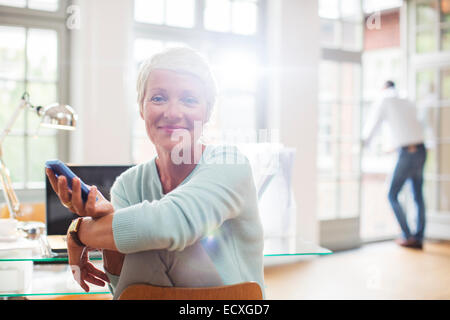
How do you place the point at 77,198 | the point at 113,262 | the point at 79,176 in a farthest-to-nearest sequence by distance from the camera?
the point at 79,176
the point at 113,262
the point at 77,198

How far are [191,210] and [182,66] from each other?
188 millimetres

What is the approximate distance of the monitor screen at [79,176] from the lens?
5.56 ft

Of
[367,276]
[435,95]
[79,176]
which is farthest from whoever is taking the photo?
[435,95]

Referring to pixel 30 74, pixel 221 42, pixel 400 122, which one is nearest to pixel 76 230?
pixel 30 74

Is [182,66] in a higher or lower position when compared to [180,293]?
higher

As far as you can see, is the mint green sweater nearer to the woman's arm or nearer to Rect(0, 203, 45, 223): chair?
the woman's arm

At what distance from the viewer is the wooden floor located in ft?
10.2

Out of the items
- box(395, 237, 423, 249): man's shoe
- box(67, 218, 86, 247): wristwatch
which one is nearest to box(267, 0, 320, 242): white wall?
box(395, 237, 423, 249): man's shoe

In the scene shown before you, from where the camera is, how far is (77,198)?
59 cm

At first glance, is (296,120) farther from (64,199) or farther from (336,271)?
(64,199)

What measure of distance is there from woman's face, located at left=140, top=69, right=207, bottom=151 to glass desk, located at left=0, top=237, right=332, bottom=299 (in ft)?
2.33

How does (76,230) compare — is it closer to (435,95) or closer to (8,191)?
(8,191)

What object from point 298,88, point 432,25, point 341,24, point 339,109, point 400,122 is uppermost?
point 432,25
